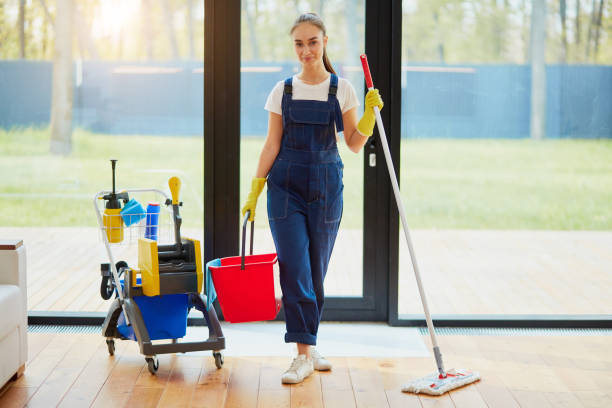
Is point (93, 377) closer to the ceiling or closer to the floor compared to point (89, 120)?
closer to the floor

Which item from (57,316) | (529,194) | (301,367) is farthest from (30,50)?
(529,194)

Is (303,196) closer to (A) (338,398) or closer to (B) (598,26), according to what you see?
(A) (338,398)

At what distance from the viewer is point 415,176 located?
4.18 metres

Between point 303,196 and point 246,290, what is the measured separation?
0.46 m

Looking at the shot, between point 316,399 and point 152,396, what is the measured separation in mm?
639

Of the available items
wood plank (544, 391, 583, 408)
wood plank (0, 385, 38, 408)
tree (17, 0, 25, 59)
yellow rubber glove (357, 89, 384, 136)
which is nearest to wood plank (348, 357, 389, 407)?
wood plank (544, 391, 583, 408)

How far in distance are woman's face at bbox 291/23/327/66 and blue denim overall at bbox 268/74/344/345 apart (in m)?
0.13

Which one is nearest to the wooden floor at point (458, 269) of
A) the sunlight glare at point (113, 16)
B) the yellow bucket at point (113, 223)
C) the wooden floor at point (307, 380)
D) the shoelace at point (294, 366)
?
the wooden floor at point (307, 380)

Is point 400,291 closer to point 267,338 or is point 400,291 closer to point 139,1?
point 267,338

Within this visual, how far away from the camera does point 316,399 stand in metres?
3.14

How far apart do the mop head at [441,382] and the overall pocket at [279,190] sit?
86 centimetres

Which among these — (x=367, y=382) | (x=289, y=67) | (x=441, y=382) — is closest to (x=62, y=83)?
(x=289, y=67)

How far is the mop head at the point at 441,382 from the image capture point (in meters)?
3.20

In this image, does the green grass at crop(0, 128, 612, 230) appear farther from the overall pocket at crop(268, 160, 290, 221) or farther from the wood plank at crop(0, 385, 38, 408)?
the wood plank at crop(0, 385, 38, 408)
